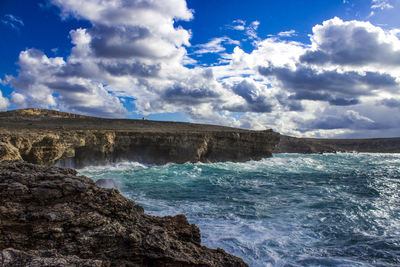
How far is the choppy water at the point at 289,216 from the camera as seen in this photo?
19.3ft

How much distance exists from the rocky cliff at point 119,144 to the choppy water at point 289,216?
4.64 m

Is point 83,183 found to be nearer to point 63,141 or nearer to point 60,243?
point 60,243

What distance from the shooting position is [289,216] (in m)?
8.52

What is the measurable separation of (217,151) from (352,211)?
20.8m

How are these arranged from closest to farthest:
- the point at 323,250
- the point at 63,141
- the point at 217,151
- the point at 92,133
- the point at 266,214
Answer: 1. the point at 323,250
2. the point at 266,214
3. the point at 63,141
4. the point at 92,133
5. the point at 217,151

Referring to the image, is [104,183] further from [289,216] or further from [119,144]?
[119,144]

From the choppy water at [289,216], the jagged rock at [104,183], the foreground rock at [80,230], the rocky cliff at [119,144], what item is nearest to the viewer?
the foreground rock at [80,230]

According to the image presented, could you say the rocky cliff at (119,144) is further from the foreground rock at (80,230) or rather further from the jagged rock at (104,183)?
the foreground rock at (80,230)

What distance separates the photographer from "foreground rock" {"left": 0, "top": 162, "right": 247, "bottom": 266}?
333 centimetres

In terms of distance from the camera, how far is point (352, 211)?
908 cm

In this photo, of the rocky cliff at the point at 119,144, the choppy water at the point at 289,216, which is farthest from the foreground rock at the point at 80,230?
the rocky cliff at the point at 119,144

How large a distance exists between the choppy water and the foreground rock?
2.35m

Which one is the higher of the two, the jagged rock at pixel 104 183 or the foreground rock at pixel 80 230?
the foreground rock at pixel 80 230

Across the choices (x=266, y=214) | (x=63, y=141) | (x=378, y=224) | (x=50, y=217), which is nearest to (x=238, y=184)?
(x=266, y=214)
